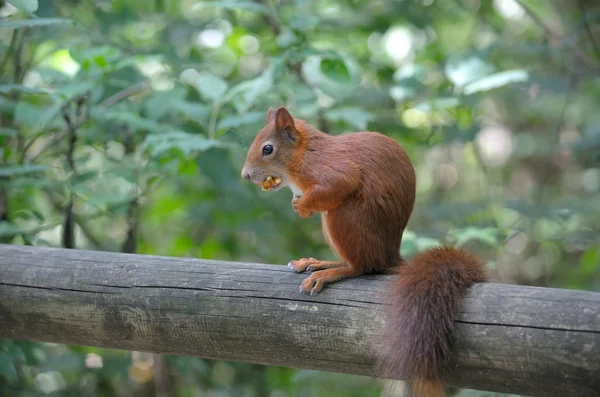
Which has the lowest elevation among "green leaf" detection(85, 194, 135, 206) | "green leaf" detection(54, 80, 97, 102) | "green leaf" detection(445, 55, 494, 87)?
"green leaf" detection(85, 194, 135, 206)

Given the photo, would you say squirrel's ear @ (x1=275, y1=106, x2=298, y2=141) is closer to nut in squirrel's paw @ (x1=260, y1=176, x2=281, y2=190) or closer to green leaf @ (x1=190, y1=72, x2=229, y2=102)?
nut in squirrel's paw @ (x1=260, y1=176, x2=281, y2=190)

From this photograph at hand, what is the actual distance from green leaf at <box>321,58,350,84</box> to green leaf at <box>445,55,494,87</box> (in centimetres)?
51

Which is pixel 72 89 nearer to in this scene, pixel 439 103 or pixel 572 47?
pixel 439 103

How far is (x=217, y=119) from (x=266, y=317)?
1587 mm

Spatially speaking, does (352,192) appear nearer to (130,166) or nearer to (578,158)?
(130,166)

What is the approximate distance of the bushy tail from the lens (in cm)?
126

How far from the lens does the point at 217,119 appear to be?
2926mm

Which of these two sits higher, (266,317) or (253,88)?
(253,88)

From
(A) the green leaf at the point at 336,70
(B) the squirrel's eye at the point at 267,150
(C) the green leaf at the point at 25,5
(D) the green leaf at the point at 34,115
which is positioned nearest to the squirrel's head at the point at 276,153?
(B) the squirrel's eye at the point at 267,150

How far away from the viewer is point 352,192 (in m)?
1.59

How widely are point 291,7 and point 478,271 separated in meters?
2.30

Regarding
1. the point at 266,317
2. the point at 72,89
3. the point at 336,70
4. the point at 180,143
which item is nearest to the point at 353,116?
the point at 336,70

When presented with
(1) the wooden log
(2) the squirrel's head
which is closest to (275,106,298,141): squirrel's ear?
(2) the squirrel's head

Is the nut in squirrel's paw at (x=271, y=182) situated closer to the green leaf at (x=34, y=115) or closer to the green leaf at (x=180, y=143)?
the green leaf at (x=180, y=143)
